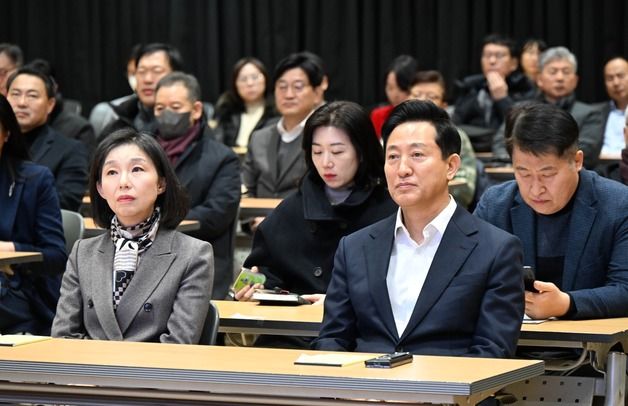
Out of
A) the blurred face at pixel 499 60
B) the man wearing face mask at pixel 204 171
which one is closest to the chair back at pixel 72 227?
the man wearing face mask at pixel 204 171

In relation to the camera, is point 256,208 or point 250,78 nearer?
point 256,208

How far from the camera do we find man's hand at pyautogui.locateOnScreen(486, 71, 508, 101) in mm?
8711

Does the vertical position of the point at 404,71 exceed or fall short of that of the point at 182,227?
it exceeds it

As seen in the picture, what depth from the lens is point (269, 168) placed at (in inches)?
259

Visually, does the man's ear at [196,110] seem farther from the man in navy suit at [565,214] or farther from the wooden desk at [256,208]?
the man in navy suit at [565,214]

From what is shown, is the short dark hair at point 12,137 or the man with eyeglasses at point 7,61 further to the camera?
the man with eyeglasses at point 7,61

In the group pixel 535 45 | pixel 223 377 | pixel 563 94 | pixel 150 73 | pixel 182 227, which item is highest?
pixel 535 45

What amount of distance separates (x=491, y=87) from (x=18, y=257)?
512 cm

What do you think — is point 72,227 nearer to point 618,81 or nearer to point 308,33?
point 618,81

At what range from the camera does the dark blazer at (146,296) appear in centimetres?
351

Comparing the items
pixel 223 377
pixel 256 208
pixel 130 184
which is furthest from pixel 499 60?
pixel 223 377

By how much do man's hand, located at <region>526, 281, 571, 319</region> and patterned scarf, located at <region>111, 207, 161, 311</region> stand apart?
113cm

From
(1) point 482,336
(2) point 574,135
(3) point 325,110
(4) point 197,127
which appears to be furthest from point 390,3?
(1) point 482,336

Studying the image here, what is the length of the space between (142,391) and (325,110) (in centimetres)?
174
